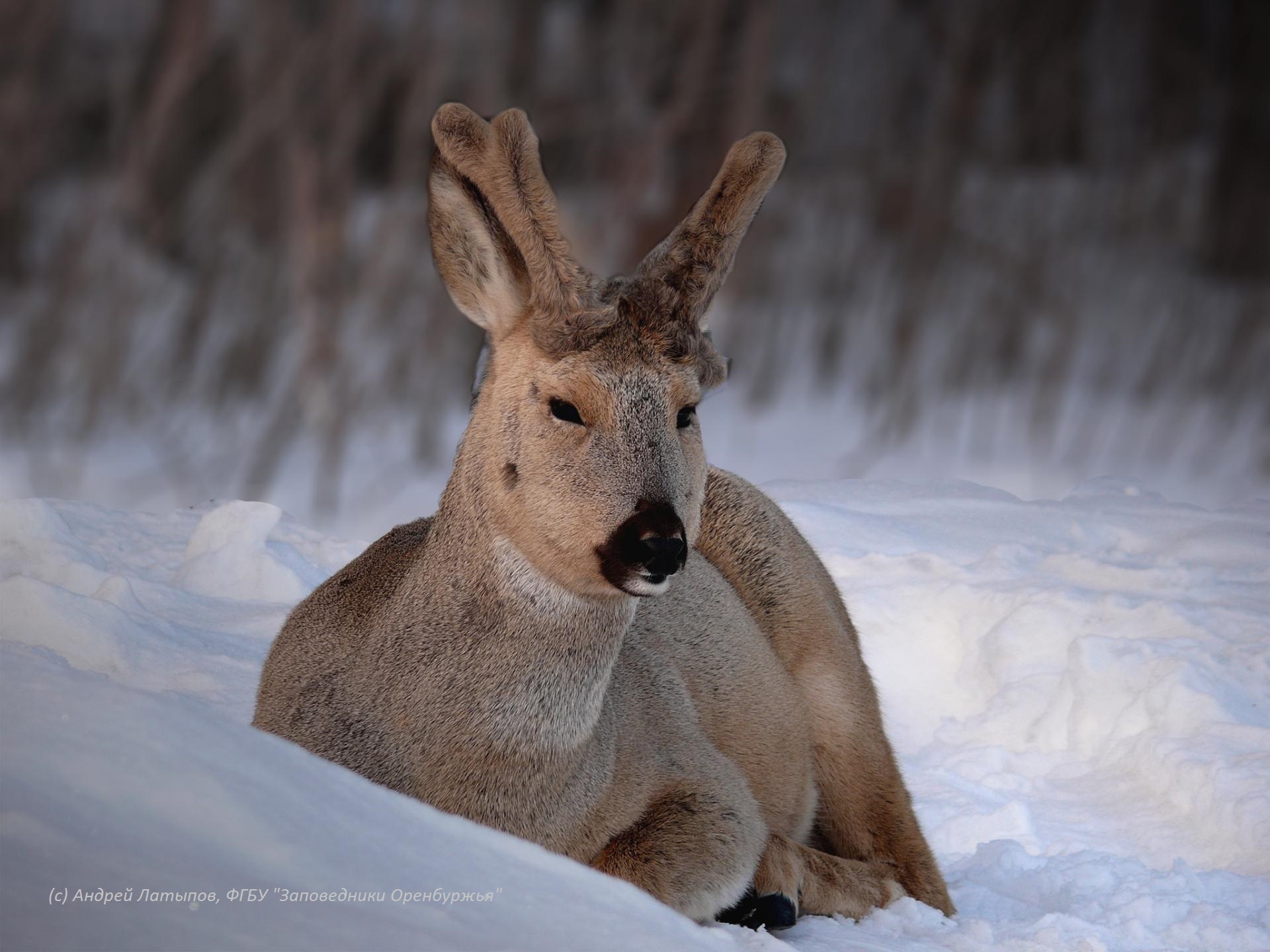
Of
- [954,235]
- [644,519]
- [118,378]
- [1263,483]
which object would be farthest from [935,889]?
[954,235]

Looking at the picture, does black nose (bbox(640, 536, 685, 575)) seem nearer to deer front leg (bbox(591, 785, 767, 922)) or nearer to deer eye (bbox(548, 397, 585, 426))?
deer eye (bbox(548, 397, 585, 426))

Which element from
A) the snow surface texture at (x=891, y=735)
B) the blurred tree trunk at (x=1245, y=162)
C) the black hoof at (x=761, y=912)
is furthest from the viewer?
the blurred tree trunk at (x=1245, y=162)

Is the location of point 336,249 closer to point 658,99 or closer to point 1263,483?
point 658,99

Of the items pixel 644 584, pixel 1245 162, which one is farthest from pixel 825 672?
pixel 1245 162

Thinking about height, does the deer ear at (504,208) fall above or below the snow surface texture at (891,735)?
above

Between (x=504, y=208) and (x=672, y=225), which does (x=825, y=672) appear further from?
(x=672, y=225)

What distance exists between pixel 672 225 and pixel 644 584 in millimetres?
7014

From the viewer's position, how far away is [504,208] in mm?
3594

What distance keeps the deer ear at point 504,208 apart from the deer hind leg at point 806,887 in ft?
5.52

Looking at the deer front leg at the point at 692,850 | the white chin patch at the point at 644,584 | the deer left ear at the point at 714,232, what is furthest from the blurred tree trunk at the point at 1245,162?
the white chin patch at the point at 644,584

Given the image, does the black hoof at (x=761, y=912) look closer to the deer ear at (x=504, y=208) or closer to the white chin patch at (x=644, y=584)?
the white chin patch at (x=644, y=584)

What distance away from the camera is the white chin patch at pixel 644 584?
3324mm

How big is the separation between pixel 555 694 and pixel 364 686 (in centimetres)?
48

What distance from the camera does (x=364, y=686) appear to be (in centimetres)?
372
